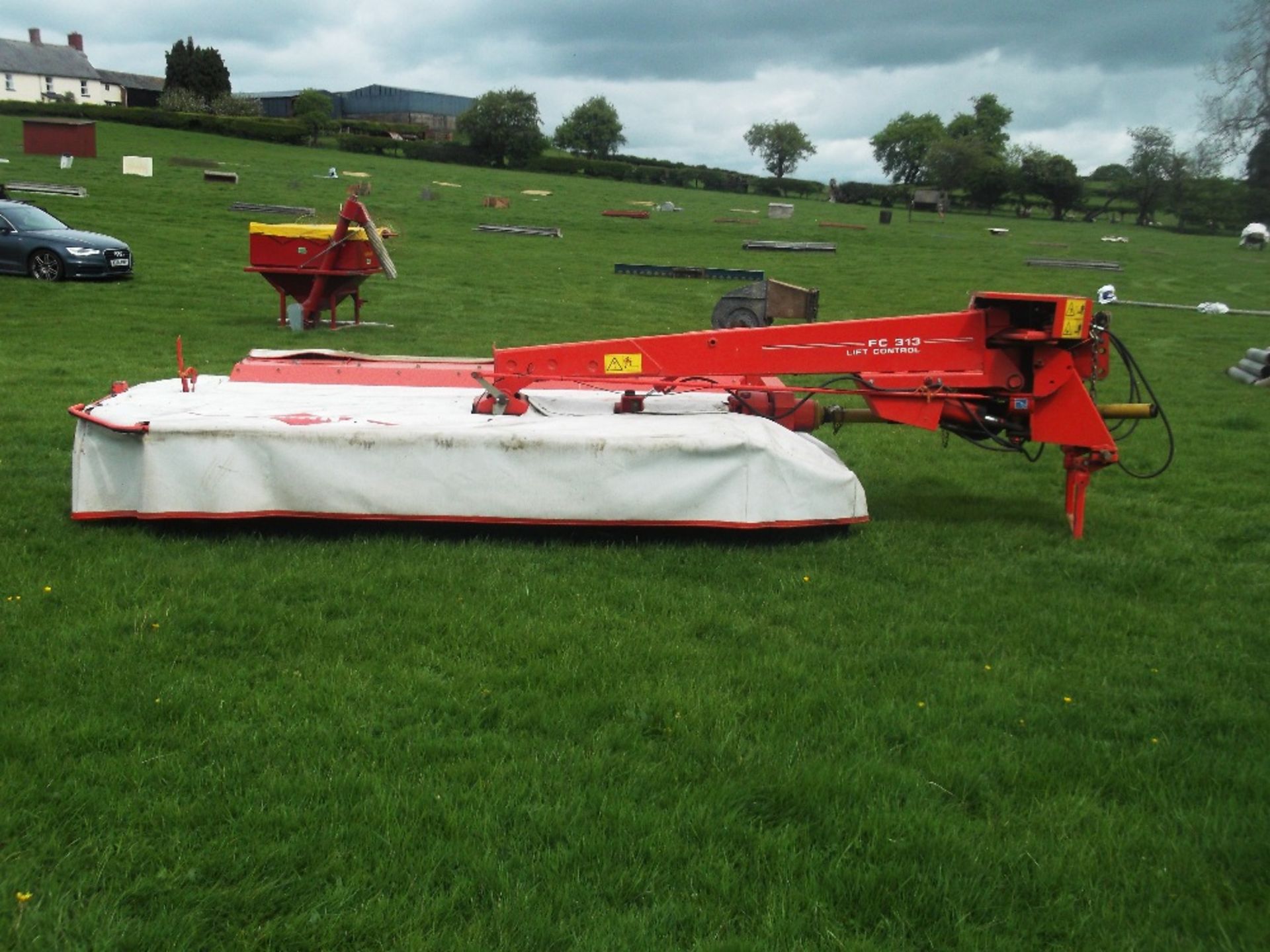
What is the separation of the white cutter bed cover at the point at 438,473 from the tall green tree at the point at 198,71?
7976 centimetres

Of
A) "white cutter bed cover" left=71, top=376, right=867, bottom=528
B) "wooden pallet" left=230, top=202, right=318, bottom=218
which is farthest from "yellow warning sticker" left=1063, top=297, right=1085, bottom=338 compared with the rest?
"wooden pallet" left=230, top=202, right=318, bottom=218

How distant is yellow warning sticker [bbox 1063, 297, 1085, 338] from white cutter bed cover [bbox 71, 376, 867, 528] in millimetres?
1505

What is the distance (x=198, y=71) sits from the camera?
79.0m

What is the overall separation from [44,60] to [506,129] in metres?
46.9

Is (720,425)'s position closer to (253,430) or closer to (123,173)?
(253,430)

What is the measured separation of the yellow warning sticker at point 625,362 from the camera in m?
6.74

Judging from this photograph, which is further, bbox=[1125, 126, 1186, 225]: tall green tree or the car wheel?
bbox=[1125, 126, 1186, 225]: tall green tree

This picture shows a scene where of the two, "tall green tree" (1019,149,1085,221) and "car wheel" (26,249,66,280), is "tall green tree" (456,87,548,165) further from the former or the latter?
"car wheel" (26,249,66,280)

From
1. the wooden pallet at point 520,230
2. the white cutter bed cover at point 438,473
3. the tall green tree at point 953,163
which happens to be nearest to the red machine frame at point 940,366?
the white cutter bed cover at point 438,473

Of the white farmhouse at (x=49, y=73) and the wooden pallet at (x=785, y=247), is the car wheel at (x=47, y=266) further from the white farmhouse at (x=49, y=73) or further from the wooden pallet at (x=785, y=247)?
the white farmhouse at (x=49, y=73)

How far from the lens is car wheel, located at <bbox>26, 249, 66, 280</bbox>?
59.8 feet

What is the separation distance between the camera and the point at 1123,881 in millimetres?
3326

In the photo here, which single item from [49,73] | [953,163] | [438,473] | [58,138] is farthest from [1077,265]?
[49,73]

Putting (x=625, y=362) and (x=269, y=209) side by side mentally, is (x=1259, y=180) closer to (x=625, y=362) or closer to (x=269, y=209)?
(x=269, y=209)
